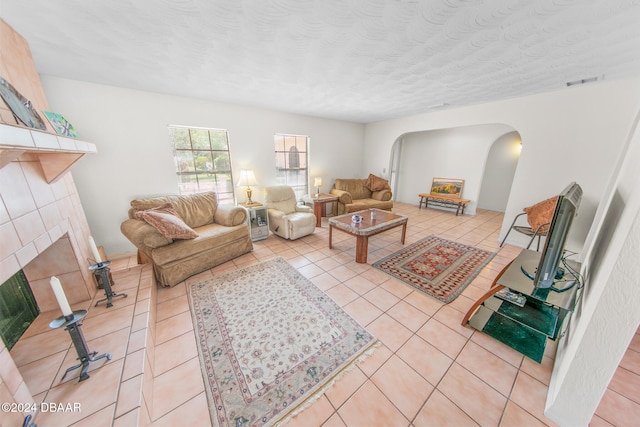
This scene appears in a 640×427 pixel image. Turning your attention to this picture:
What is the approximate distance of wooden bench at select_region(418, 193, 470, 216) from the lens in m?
4.90

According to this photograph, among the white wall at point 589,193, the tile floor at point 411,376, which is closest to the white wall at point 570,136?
the white wall at point 589,193

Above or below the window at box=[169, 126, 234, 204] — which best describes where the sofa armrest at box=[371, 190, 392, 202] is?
below

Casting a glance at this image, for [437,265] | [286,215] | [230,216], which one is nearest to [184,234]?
[230,216]

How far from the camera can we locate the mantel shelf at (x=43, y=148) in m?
0.91

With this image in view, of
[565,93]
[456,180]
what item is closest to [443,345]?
[565,93]

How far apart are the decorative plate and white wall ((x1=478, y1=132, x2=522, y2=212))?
7.23 meters

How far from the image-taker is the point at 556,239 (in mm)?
1261

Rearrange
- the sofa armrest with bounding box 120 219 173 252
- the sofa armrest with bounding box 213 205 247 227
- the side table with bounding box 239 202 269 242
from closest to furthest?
the sofa armrest with bounding box 120 219 173 252 → the sofa armrest with bounding box 213 205 247 227 → the side table with bounding box 239 202 269 242

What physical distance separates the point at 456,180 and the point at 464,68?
3.61 metres

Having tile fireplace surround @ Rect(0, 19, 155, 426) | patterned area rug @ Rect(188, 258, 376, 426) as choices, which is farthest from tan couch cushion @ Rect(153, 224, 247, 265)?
patterned area rug @ Rect(188, 258, 376, 426)

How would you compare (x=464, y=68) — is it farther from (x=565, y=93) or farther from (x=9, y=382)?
(x=9, y=382)

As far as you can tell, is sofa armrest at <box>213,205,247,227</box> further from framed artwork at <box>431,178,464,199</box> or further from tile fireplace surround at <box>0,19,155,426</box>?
framed artwork at <box>431,178,464,199</box>

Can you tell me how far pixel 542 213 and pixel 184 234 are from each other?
15.1ft

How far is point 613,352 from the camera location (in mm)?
913
